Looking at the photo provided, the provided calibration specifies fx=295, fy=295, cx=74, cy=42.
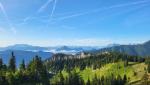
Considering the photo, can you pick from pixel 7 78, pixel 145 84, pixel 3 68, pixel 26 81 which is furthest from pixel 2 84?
pixel 145 84

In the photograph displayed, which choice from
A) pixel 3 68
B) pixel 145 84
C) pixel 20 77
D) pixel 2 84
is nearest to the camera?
pixel 145 84

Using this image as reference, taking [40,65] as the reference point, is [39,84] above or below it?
below

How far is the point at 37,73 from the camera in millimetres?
176250

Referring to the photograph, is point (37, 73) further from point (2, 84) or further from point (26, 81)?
point (2, 84)

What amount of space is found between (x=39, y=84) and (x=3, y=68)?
35.0 m

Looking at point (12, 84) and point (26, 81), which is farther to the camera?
point (26, 81)

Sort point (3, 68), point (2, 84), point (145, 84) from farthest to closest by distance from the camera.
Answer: point (3, 68) < point (2, 84) < point (145, 84)

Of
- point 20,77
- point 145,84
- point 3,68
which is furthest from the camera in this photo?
point 3,68

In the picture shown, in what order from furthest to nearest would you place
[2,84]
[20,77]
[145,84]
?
[20,77] < [2,84] < [145,84]

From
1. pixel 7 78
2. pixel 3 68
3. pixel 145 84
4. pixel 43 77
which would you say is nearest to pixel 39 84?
pixel 43 77

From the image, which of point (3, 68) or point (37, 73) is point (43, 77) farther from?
point (3, 68)

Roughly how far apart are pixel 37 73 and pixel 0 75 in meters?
23.1

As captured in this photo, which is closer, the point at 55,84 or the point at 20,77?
the point at 20,77

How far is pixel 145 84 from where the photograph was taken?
136 meters
